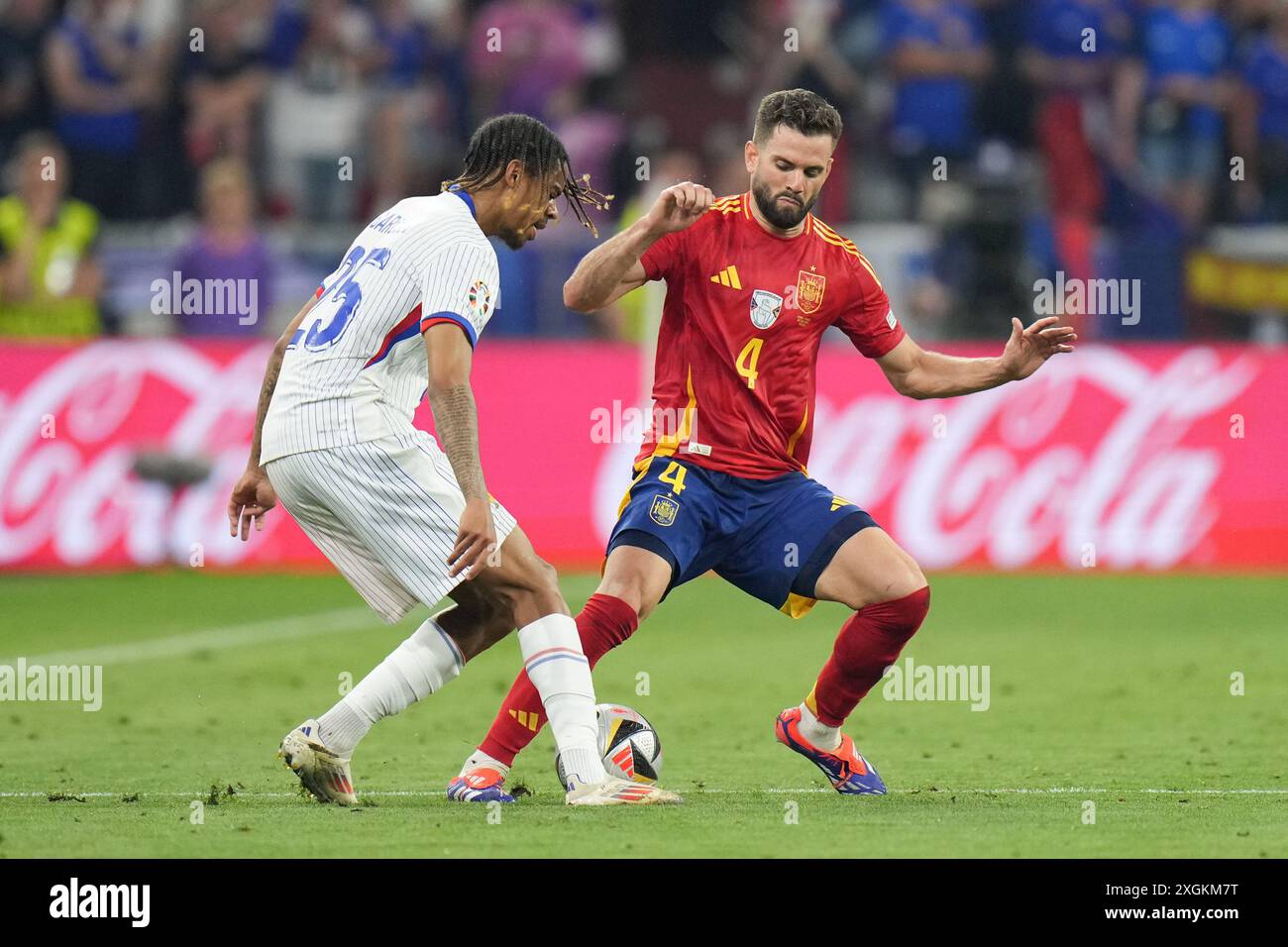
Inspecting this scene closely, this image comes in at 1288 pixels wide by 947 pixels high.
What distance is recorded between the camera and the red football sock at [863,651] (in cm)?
729

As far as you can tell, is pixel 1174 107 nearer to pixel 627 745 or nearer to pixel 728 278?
pixel 728 278

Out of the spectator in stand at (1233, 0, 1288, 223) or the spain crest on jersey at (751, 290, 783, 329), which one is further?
the spectator in stand at (1233, 0, 1288, 223)

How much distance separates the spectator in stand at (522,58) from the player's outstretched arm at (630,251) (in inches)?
460

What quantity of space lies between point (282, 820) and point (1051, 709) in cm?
444

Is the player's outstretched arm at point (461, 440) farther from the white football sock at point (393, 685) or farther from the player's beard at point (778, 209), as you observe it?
the player's beard at point (778, 209)

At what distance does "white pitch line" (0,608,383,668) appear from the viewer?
11500 millimetres

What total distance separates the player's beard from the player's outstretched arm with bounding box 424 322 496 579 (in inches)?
66.1

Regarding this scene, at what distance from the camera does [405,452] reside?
6.57 metres

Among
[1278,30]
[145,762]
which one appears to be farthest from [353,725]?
[1278,30]

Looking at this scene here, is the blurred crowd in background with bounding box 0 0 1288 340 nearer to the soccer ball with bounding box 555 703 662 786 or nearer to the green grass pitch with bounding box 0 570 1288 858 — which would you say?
the green grass pitch with bounding box 0 570 1288 858

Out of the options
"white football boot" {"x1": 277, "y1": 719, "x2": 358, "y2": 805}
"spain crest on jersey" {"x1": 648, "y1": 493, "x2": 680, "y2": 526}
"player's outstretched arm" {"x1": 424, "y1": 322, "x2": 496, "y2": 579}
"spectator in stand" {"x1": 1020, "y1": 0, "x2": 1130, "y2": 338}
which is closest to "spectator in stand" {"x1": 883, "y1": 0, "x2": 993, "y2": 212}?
"spectator in stand" {"x1": 1020, "y1": 0, "x2": 1130, "y2": 338}

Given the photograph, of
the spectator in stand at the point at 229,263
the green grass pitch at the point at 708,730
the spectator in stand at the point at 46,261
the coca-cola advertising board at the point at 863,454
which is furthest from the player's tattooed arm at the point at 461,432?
the spectator in stand at the point at 46,261

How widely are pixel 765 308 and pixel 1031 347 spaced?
0.99 metres

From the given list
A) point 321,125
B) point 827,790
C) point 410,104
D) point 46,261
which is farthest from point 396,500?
point 410,104
